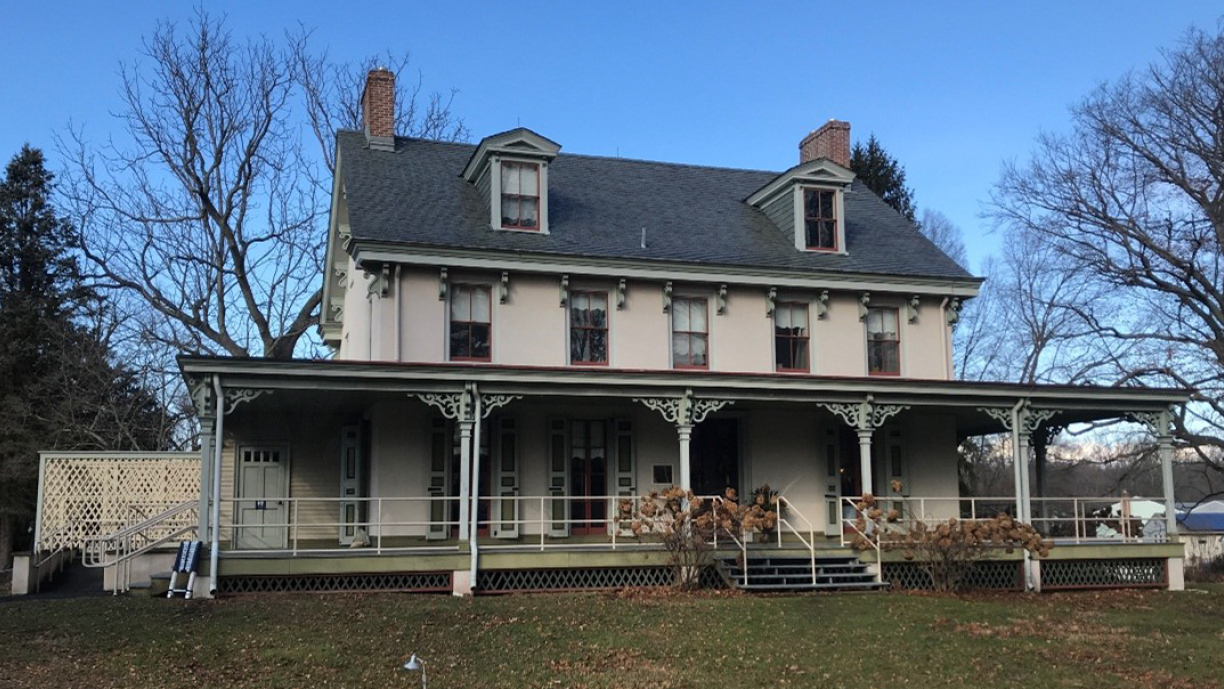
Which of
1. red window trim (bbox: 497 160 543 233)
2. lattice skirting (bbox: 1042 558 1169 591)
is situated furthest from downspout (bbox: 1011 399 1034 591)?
red window trim (bbox: 497 160 543 233)

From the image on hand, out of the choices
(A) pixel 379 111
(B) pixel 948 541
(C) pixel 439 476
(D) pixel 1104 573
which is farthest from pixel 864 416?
(A) pixel 379 111

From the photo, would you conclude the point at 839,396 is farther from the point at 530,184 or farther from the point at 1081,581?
the point at 530,184

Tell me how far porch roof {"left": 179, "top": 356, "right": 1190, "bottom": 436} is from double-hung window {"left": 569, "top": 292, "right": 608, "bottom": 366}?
96.9 inches

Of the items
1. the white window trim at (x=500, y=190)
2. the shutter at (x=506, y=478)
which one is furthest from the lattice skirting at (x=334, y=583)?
the white window trim at (x=500, y=190)

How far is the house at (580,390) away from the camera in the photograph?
18734 mm

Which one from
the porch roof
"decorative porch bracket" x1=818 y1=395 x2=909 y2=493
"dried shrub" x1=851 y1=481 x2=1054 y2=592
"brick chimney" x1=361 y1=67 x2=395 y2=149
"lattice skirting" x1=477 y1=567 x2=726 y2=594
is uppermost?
"brick chimney" x1=361 y1=67 x2=395 y2=149

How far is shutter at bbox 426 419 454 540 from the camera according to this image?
67.2 ft

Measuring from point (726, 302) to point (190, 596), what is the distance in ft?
36.8

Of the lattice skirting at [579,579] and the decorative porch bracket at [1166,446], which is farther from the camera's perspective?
the decorative porch bracket at [1166,446]

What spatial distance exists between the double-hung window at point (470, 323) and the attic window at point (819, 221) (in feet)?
23.6

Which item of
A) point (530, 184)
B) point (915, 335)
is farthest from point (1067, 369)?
point (530, 184)

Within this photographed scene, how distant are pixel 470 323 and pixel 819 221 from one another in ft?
26.2

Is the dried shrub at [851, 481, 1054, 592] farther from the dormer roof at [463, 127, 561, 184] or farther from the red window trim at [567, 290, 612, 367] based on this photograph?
the dormer roof at [463, 127, 561, 184]

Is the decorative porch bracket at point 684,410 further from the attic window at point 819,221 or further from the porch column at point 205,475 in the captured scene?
the porch column at point 205,475
